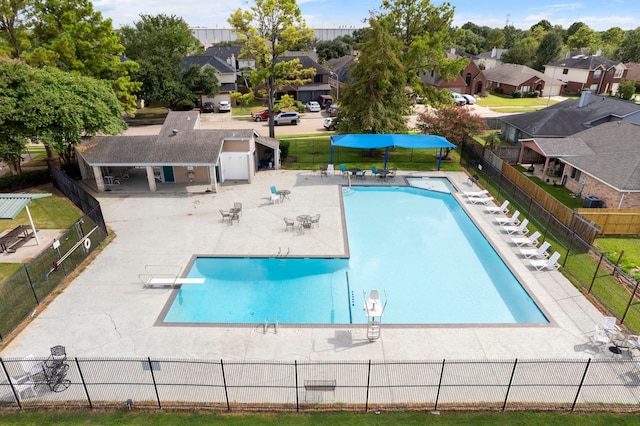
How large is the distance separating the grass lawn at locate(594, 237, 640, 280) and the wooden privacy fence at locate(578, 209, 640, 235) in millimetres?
440

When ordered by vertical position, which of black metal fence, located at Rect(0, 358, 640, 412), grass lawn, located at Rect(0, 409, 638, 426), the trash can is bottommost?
grass lawn, located at Rect(0, 409, 638, 426)

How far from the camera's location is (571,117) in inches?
1326

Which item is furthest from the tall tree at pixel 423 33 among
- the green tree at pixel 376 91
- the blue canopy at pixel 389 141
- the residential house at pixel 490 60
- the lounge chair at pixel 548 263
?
the residential house at pixel 490 60

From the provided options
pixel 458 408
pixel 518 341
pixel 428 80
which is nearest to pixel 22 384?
pixel 458 408

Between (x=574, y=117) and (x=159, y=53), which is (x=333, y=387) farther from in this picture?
(x=159, y=53)

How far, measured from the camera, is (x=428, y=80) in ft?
216

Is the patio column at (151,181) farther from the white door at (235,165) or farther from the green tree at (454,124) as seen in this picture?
the green tree at (454,124)

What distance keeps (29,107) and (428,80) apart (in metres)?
58.1

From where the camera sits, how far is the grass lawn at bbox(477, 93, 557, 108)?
59.2 m

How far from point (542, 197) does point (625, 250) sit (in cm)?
486

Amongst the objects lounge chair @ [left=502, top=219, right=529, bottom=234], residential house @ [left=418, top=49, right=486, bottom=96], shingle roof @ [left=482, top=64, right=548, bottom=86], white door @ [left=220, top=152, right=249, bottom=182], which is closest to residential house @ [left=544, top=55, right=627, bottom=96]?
shingle roof @ [left=482, top=64, right=548, bottom=86]

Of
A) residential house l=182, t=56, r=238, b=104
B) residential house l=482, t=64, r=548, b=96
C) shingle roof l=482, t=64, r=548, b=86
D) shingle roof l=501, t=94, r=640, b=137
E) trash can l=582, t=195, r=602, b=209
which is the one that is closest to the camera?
trash can l=582, t=195, r=602, b=209

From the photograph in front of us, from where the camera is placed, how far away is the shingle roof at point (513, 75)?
214ft

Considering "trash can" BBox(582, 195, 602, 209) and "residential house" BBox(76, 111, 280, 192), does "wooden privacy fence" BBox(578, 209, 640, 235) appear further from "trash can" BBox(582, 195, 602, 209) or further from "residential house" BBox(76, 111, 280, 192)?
"residential house" BBox(76, 111, 280, 192)
